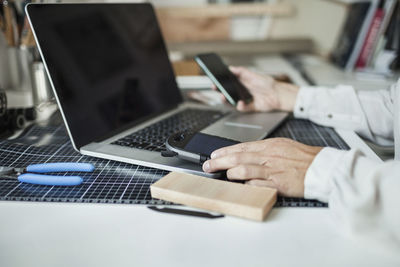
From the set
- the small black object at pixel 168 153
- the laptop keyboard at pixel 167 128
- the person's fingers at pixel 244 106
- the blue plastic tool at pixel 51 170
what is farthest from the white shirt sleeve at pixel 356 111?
the blue plastic tool at pixel 51 170

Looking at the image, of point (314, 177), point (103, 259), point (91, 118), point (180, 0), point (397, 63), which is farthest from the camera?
point (180, 0)

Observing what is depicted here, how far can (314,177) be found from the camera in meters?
0.57

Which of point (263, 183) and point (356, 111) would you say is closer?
point (263, 183)

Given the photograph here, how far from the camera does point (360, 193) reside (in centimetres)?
53

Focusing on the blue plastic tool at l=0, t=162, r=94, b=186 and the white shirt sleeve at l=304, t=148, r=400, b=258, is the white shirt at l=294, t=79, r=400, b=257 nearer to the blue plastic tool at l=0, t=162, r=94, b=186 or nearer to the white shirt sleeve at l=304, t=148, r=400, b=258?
the white shirt sleeve at l=304, t=148, r=400, b=258

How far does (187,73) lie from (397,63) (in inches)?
35.5

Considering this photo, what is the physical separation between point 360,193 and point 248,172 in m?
0.17

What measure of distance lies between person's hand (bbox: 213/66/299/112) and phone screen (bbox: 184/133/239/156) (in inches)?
Answer: 14.1

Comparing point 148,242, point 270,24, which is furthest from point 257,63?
point 148,242

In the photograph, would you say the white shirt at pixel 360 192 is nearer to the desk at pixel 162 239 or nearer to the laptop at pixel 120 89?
the desk at pixel 162 239

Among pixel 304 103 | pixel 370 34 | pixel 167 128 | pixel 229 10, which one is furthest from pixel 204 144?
pixel 229 10

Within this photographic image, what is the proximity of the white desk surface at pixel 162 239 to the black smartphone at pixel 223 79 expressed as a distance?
1.63 feet

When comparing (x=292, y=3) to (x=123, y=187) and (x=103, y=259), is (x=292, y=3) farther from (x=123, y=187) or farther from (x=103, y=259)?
(x=103, y=259)

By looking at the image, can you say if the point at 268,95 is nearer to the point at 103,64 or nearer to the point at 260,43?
the point at 103,64
